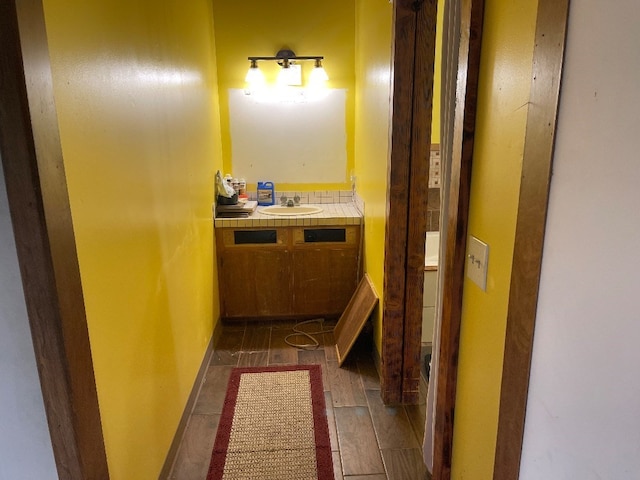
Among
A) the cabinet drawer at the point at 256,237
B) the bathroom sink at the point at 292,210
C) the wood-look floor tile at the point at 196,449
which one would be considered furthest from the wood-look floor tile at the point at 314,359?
the bathroom sink at the point at 292,210

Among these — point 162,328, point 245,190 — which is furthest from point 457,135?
point 245,190

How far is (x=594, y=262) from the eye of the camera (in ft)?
2.28

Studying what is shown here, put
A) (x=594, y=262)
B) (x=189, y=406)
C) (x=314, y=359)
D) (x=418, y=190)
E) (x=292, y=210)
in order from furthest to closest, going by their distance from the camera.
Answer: (x=292, y=210) < (x=314, y=359) < (x=189, y=406) < (x=418, y=190) < (x=594, y=262)

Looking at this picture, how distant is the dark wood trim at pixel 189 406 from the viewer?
195 cm

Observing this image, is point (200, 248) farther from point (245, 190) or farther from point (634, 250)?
point (634, 250)

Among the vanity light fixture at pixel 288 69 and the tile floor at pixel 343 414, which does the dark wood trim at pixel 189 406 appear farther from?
the vanity light fixture at pixel 288 69

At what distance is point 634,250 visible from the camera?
2.02 feet

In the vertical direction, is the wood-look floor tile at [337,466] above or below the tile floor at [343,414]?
below

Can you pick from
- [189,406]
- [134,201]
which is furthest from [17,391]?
[189,406]

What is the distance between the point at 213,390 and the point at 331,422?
2.44ft

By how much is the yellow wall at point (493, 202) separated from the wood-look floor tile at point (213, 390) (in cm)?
156

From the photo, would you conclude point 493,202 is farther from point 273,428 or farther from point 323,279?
point 323,279

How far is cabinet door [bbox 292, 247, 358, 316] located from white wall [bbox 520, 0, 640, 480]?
2.53m

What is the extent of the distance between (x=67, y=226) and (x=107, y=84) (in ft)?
1.85
